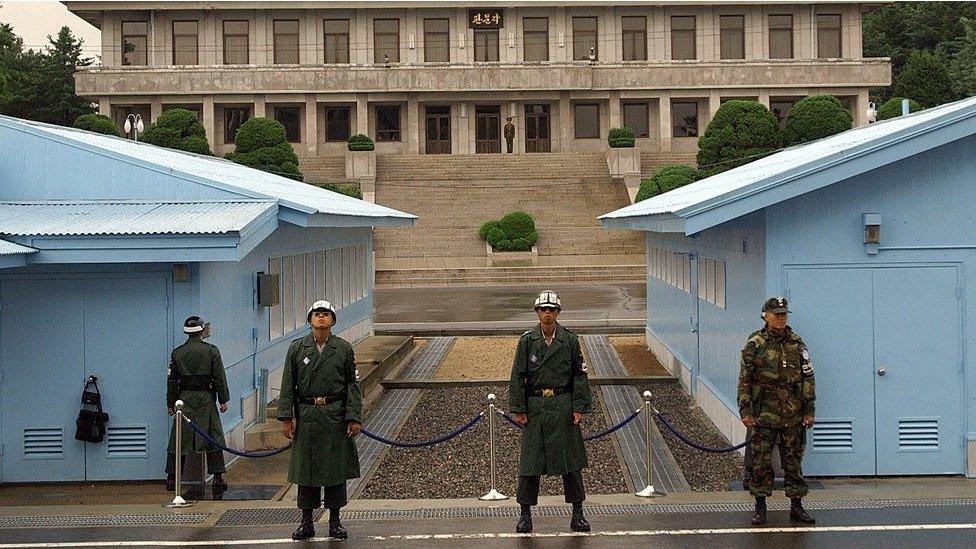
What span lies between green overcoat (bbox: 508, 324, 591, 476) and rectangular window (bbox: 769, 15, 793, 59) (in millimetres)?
60967

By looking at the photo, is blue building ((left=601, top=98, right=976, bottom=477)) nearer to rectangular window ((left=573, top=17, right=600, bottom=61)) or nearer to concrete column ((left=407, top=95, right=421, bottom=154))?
concrete column ((left=407, top=95, right=421, bottom=154))

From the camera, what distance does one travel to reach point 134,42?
217 ft

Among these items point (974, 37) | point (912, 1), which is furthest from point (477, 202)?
point (912, 1)

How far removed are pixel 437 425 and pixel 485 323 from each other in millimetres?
12886

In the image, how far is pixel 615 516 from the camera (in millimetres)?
10102

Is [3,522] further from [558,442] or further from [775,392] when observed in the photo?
[775,392]

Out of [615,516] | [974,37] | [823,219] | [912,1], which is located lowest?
[615,516]

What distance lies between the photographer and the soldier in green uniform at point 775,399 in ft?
31.3

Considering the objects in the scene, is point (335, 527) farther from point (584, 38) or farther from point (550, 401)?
point (584, 38)

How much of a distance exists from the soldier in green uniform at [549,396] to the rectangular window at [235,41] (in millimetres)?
60546

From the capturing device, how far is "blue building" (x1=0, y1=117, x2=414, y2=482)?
10992mm

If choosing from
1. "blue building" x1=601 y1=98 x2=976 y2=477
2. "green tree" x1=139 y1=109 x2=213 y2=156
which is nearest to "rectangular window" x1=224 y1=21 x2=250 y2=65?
"green tree" x1=139 y1=109 x2=213 y2=156

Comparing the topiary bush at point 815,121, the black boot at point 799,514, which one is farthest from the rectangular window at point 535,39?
the black boot at point 799,514

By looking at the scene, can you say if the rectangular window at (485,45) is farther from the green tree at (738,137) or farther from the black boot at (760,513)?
the black boot at (760,513)
